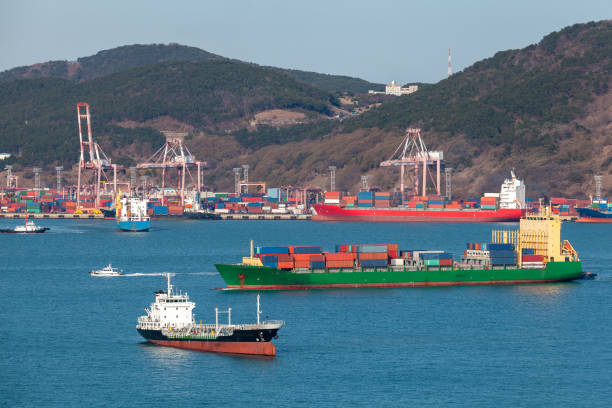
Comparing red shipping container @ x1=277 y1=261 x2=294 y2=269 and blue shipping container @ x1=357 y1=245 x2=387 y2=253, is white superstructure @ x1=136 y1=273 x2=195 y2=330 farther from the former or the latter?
blue shipping container @ x1=357 y1=245 x2=387 y2=253

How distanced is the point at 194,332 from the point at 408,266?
34.8 m

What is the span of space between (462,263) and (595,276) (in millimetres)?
14332

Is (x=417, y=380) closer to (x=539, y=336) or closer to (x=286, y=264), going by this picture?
(x=539, y=336)

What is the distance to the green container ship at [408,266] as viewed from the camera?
87438mm

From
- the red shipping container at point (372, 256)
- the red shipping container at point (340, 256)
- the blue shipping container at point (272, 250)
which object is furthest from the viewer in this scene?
the red shipping container at point (372, 256)

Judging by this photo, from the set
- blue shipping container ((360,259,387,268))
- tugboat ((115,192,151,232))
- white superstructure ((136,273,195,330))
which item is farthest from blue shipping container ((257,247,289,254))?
tugboat ((115,192,151,232))

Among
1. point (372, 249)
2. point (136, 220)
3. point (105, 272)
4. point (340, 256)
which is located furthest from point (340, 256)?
point (136, 220)

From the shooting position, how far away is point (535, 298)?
86.1 meters

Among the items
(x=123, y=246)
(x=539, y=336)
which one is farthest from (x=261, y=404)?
(x=123, y=246)

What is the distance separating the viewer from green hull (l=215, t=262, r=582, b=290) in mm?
86938

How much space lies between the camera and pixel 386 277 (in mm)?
90438

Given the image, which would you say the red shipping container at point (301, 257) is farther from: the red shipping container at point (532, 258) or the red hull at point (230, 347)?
the red hull at point (230, 347)

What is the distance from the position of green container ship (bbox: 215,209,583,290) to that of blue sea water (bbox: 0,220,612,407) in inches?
64.3

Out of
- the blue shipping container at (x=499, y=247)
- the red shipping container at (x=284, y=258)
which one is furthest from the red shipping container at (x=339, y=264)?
the blue shipping container at (x=499, y=247)
